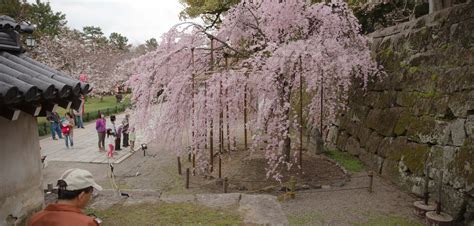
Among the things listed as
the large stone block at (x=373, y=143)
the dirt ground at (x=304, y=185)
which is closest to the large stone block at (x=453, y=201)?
the dirt ground at (x=304, y=185)

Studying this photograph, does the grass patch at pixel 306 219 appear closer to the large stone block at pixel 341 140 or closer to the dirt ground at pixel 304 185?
the dirt ground at pixel 304 185

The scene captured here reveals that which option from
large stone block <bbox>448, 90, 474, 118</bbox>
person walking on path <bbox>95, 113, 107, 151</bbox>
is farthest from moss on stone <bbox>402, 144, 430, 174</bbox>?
person walking on path <bbox>95, 113, 107, 151</bbox>

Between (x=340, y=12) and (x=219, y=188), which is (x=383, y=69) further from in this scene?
(x=219, y=188)

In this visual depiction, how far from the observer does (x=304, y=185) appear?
952 centimetres

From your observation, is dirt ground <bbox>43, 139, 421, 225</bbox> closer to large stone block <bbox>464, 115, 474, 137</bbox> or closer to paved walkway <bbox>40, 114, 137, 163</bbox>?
paved walkway <bbox>40, 114, 137, 163</bbox>

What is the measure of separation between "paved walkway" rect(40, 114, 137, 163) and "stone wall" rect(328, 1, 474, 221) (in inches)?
366

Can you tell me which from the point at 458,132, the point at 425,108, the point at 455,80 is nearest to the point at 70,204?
the point at 458,132

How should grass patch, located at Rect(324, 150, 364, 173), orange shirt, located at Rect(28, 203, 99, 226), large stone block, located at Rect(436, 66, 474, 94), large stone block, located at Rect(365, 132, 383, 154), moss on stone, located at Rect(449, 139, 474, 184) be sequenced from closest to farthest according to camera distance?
orange shirt, located at Rect(28, 203, 99, 226) < moss on stone, located at Rect(449, 139, 474, 184) < large stone block, located at Rect(436, 66, 474, 94) < large stone block, located at Rect(365, 132, 383, 154) < grass patch, located at Rect(324, 150, 364, 173)

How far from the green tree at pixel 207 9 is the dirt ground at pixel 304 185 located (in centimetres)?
734

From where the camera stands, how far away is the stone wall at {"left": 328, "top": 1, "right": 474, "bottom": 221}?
739 cm

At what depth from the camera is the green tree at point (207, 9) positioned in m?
17.7

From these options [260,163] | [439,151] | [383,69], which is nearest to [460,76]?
[439,151]

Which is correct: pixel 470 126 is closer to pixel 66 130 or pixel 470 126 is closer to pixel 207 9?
pixel 207 9

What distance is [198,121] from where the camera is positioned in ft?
33.0
